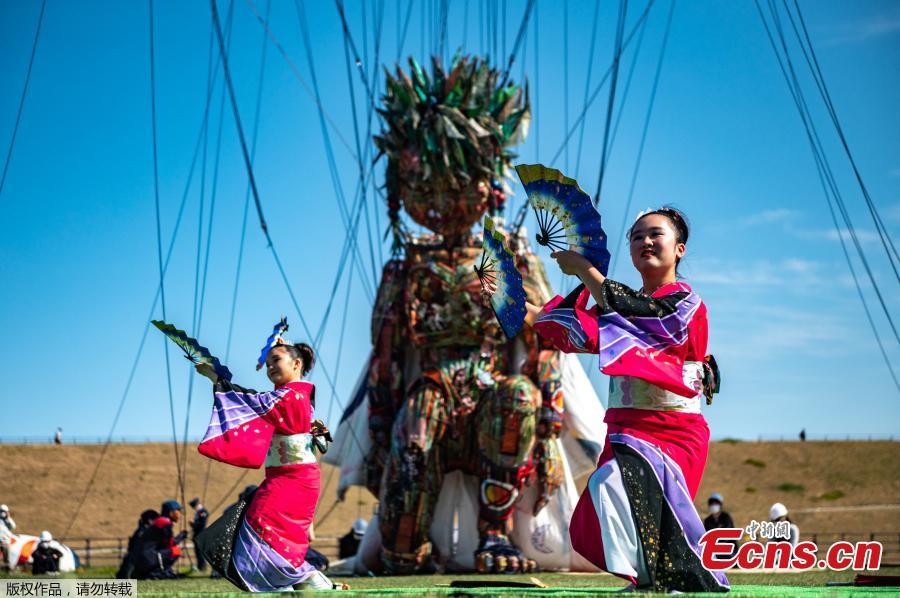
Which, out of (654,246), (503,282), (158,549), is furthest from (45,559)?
(654,246)

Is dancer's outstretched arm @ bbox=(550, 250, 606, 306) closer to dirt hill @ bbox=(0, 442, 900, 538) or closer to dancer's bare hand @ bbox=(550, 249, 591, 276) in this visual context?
Answer: dancer's bare hand @ bbox=(550, 249, 591, 276)

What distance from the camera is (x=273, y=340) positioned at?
6.16 m

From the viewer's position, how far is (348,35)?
31.6ft

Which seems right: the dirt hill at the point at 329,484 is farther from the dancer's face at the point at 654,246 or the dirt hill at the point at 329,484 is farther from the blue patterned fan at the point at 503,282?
the dancer's face at the point at 654,246

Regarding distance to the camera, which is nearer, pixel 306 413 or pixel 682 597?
pixel 682 597

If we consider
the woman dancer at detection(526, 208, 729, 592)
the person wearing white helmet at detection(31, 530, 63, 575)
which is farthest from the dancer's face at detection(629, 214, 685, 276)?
the person wearing white helmet at detection(31, 530, 63, 575)

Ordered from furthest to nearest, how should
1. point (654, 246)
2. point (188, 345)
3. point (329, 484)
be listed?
point (329, 484), point (188, 345), point (654, 246)

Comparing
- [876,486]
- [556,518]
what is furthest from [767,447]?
[556,518]

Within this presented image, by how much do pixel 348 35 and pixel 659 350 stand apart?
6.16m

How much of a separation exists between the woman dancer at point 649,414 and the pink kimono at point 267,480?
1841 mm

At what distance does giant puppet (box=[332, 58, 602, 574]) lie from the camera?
9.63 metres

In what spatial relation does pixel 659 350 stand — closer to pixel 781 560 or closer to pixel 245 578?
pixel 781 560

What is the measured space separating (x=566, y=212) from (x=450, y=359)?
17.5 feet

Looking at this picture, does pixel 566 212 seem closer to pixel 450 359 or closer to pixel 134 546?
pixel 450 359
